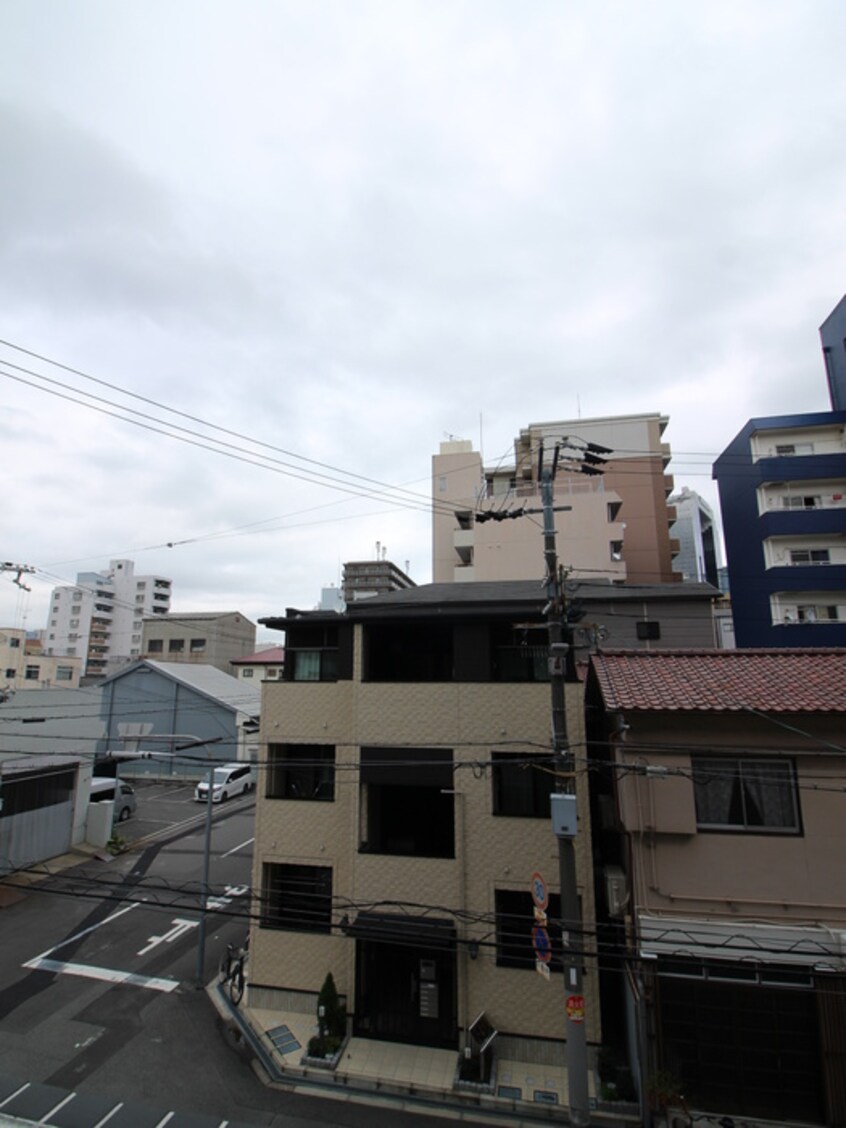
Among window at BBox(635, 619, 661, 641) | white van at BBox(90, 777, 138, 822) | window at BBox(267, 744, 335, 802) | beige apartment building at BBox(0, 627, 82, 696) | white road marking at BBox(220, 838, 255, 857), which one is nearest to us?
window at BBox(267, 744, 335, 802)

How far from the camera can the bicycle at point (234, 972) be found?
15.9m

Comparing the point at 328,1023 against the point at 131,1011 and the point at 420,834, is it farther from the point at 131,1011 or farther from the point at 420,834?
the point at 131,1011

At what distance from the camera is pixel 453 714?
15.6 meters

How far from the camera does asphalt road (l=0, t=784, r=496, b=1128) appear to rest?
39.3 feet

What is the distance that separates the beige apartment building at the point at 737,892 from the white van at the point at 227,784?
2928 centimetres

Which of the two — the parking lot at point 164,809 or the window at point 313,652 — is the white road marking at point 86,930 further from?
the window at point 313,652

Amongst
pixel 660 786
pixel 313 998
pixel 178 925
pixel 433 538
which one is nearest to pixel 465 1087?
pixel 313 998

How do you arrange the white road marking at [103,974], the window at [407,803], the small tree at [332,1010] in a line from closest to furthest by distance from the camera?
the small tree at [332,1010] < the window at [407,803] < the white road marking at [103,974]

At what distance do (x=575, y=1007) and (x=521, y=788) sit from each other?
5333mm

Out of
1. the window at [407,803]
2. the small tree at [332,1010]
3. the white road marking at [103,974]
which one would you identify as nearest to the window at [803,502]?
the window at [407,803]

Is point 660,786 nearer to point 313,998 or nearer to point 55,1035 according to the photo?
point 313,998

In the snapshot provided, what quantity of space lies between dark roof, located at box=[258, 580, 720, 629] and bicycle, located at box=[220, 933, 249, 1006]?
381 inches

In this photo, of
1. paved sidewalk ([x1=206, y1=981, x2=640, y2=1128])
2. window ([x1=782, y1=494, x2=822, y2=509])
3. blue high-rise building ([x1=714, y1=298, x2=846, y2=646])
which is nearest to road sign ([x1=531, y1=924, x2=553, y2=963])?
paved sidewalk ([x1=206, y1=981, x2=640, y2=1128])

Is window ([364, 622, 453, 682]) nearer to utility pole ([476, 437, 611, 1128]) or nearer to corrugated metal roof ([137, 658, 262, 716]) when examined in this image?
utility pole ([476, 437, 611, 1128])
